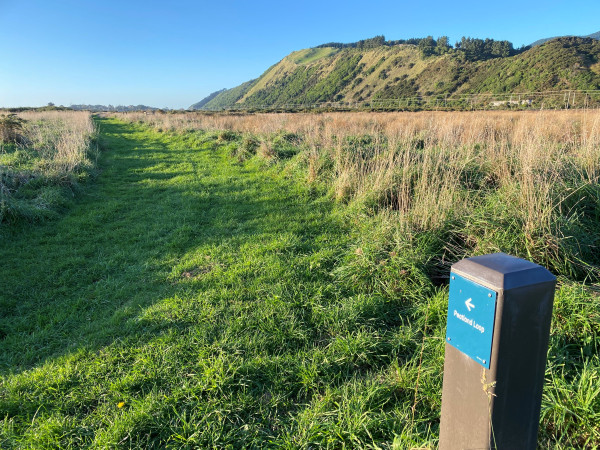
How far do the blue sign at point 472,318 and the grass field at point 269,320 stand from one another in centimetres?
94

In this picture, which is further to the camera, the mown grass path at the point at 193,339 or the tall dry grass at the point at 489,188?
the tall dry grass at the point at 489,188

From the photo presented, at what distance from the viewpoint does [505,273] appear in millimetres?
1040

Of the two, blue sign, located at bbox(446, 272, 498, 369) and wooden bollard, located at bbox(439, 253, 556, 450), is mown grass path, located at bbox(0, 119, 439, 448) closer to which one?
wooden bollard, located at bbox(439, 253, 556, 450)

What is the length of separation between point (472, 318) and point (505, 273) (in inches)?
8.3

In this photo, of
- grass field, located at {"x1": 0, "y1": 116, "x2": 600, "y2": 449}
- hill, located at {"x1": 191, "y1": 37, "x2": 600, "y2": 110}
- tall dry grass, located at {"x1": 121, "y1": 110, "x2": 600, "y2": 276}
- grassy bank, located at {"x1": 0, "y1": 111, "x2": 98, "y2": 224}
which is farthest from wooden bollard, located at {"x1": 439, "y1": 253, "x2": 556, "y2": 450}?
hill, located at {"x1": 191, "y1": 37, "x2": 600, "y2": 110}

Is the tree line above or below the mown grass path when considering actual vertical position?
above

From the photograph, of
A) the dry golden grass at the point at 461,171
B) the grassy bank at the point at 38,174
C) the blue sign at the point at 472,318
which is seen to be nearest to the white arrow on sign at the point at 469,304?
the blue sign at the point at 472,318

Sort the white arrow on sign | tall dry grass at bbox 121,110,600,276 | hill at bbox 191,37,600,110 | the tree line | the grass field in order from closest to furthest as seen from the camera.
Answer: the white arrow on sign < the grass field < tall dry grass at bbox 121,110,600,276 < hill at bbox 191,37,600,110 < the tree line

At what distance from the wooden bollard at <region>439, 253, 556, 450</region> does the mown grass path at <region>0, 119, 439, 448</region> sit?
853 millimetres

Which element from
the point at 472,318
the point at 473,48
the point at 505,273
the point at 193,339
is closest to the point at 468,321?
the point at 472,318

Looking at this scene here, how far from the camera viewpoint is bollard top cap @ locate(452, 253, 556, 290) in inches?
40.8

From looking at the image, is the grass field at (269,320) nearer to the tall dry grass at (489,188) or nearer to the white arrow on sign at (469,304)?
the tall dry grass at (489,188)

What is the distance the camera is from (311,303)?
10.5 feet

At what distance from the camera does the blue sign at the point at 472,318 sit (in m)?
1.09
